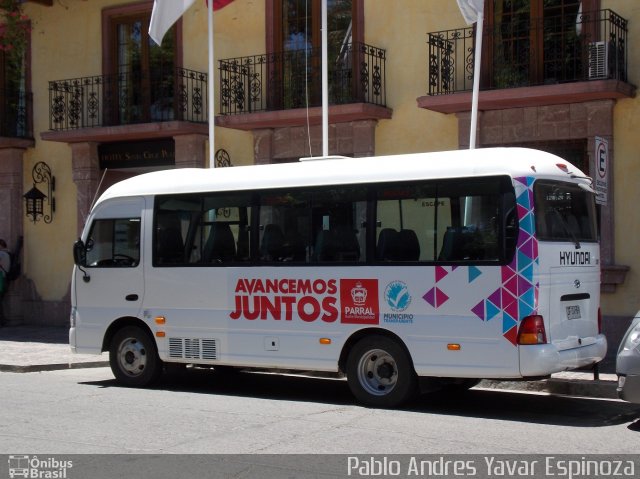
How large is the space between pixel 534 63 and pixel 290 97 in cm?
475

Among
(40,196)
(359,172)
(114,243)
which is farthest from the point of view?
(40,196)

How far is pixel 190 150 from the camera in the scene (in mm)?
19016

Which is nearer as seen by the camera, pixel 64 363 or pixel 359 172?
pixel 359 172

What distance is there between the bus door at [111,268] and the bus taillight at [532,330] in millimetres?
5009

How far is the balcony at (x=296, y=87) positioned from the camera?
1686 cm

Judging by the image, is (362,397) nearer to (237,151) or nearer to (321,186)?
(321,186)

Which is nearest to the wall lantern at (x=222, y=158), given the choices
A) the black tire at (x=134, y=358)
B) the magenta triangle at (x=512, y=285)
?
the black tire at (x=134, y=358)

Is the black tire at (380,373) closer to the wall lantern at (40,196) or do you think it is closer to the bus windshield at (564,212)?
the bus windshield at (564,212)

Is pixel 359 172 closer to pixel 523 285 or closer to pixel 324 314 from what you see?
pixel 324 314

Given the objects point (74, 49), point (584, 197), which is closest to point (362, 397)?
point (584, 197)

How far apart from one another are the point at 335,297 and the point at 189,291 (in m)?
2.09

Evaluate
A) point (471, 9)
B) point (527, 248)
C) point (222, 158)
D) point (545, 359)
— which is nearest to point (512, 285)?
point (527, 248)

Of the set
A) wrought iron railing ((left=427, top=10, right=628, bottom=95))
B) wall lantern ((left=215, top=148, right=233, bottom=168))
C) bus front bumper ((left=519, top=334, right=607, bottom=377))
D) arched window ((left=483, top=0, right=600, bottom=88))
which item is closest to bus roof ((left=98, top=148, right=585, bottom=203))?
bus front bumper ((left=519, top=334, right=607, bottom=377))

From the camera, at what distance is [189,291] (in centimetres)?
1162
